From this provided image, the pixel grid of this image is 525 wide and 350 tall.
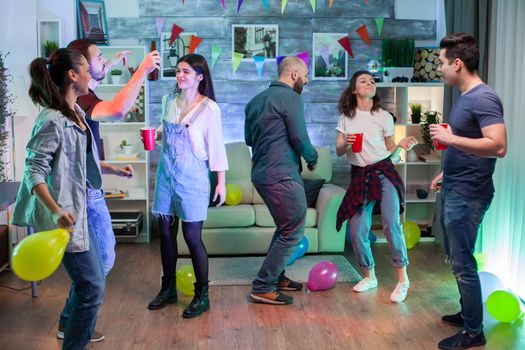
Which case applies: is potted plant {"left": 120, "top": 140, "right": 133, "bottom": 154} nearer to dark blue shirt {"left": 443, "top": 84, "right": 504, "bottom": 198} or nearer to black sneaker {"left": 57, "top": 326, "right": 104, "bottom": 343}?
black sneaker {"left": 57, "top": 326, "right": 104, "bottom": 343}

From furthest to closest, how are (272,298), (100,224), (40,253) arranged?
1. (272,298)
2. (100,224)
3. (40,253)

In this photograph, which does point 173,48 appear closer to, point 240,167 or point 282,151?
point 240,167

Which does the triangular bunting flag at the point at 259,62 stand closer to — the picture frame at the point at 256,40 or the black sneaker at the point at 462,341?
the picture frame at the point at 256,40

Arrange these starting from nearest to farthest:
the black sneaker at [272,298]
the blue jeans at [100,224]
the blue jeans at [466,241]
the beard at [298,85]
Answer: the blue jeans at [100,224], the blue jeans at [466,241], the beard at [298,85], the black sneaker at [272,298]

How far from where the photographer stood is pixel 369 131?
4488mm

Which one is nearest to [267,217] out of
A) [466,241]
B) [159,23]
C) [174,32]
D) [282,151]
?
[282,151]

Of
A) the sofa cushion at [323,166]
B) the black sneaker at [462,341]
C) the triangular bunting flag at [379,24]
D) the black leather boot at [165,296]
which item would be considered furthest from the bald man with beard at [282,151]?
the triangular bunting flag at [379,24]

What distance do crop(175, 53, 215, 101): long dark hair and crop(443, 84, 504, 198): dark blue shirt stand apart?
4.65ft

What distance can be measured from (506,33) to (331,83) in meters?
2.09

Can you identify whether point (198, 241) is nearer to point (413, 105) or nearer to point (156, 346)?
point (156, 346)

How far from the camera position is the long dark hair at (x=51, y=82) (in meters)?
2.84

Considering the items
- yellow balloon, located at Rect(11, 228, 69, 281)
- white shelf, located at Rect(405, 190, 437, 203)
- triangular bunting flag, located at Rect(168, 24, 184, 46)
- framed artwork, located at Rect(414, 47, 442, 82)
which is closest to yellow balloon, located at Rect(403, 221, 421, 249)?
white shelf, located at Rect(405, 190, 437, 203)

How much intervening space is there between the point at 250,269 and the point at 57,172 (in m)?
2.54

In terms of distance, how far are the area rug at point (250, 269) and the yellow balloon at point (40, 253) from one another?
7.35 ft
